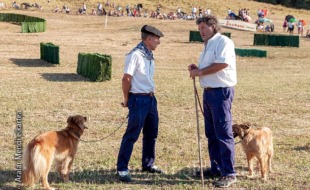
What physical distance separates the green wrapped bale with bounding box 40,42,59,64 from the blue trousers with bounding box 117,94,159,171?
1659cm

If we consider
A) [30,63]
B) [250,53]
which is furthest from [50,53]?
[250,53]

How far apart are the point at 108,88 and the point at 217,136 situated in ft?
→ 32.7

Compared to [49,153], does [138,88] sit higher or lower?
higher

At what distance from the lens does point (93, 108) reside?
12695 mm

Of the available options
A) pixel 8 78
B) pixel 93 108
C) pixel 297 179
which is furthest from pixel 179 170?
pixel 8 78

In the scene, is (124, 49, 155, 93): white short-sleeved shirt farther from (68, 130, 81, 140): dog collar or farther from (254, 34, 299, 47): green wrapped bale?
(254, 34, 299, 47): green wrapped bale

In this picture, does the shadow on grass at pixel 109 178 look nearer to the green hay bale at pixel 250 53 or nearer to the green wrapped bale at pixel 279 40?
the green hay bale at pixel 250 53

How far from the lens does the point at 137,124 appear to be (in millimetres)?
6723

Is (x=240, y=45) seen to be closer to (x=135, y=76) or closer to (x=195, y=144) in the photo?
(x=195, y=144)

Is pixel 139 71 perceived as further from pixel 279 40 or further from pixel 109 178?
pixel 279 40

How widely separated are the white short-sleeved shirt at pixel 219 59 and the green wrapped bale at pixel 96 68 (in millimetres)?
11689

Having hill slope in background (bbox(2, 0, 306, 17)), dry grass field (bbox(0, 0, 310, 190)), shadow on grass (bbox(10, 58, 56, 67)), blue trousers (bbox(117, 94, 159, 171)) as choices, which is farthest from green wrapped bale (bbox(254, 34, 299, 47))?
blue trousers (bbox(117, 94, 159, 171))

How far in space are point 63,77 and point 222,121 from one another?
12927mm

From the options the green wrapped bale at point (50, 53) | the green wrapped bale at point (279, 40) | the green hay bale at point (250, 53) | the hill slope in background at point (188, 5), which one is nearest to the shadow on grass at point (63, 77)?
the green wrapped bale at point (50, 53)
